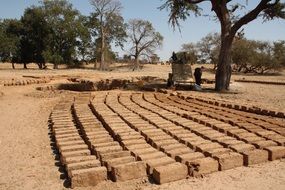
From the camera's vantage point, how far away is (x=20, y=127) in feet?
23.7

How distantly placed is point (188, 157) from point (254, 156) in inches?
34.8

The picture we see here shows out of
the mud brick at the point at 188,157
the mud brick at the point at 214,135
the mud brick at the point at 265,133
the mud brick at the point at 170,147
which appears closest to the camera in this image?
the mud brick at the point at 188,157

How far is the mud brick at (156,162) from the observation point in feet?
13.8

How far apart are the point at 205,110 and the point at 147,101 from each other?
2047 mm

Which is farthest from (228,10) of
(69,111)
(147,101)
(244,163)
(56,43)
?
(56,43)

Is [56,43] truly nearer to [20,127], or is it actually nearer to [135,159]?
[20,127]

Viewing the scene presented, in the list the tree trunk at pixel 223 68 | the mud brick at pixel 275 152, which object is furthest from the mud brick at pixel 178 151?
the tree trunk at pixel 223 68

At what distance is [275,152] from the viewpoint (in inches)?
189

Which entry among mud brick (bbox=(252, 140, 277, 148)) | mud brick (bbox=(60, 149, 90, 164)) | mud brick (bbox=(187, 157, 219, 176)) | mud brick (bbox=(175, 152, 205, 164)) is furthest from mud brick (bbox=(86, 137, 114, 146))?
mud brick (bbox=(252, 140, 277, 148))

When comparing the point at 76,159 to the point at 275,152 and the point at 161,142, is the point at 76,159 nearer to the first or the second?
the point at 161,142

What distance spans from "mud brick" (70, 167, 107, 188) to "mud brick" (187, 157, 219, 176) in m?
1.01

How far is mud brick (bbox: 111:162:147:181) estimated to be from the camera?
4035mm

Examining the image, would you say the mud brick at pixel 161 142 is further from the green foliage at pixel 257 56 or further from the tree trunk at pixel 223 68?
the green foliage at pixel 257 56

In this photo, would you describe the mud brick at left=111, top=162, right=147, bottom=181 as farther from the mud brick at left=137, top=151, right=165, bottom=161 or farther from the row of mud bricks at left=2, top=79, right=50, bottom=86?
the row of mud bricks at left=2, top=79, right=50, bottom=86
